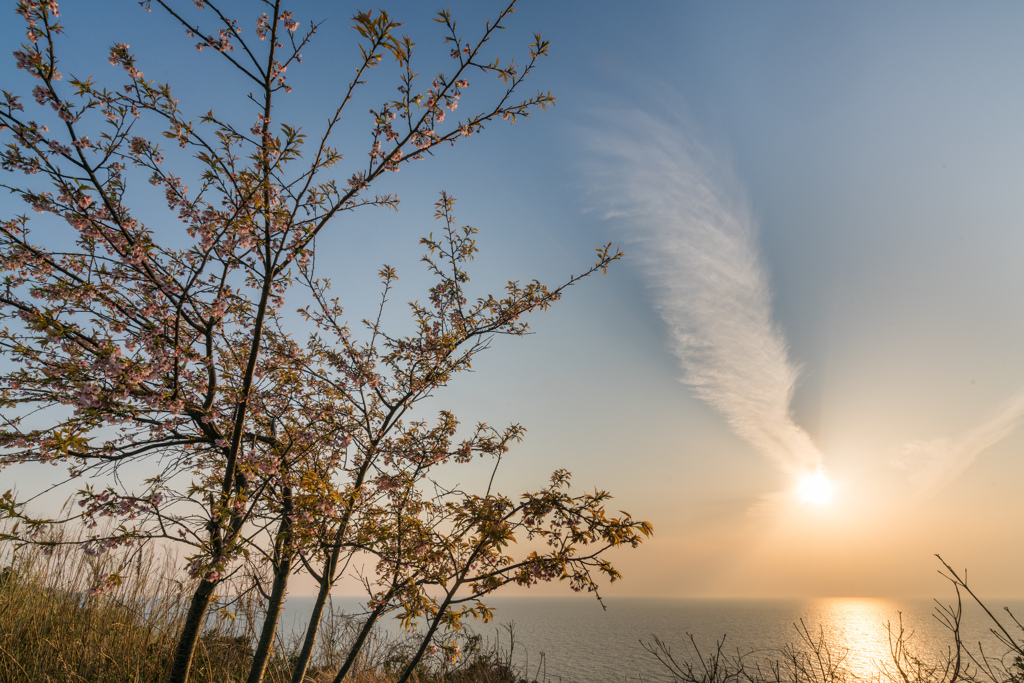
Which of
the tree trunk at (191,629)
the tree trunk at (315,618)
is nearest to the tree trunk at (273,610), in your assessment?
the tree trunk at (315,618)

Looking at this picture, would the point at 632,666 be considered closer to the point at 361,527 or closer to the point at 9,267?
the point at 361,527

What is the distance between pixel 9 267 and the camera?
3600 mm

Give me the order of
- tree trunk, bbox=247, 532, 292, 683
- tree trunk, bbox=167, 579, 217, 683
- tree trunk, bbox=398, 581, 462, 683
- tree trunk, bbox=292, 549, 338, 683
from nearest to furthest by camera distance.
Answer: tree trunk, bbox=398, 581, 462, 683 < tree trunk, bbox=167, 579, 217, 683 < tree trunk, bbox=292, 549, 338, 683 < tree trunk, bbox=247, 532, 292, 683

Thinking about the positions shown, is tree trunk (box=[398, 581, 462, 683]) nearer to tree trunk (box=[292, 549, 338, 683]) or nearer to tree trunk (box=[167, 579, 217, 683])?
tree trunk (box=[292, 549, 338, 683])

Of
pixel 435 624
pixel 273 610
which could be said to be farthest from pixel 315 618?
pixel 435 624

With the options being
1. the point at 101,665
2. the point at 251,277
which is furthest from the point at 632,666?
the point at 251,277

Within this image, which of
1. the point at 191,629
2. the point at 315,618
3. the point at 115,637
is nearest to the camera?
the point at 191,629

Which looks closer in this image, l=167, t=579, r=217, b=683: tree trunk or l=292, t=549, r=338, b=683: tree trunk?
l=167, t=579, r=217, b=683: tree trunk

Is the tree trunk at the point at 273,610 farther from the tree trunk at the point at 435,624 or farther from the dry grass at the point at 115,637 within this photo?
the tree trunk at the point at 435,624

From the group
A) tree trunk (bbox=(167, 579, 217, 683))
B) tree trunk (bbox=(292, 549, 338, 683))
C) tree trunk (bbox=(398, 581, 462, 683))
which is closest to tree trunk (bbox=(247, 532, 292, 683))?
tree trunk (bbox=(292, 549, 338, 683))

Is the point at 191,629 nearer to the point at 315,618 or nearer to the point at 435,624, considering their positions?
the point at 315,618

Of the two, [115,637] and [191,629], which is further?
[115,637]

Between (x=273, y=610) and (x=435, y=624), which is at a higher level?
(x=435, y=624)

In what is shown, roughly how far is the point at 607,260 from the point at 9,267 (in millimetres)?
5810
